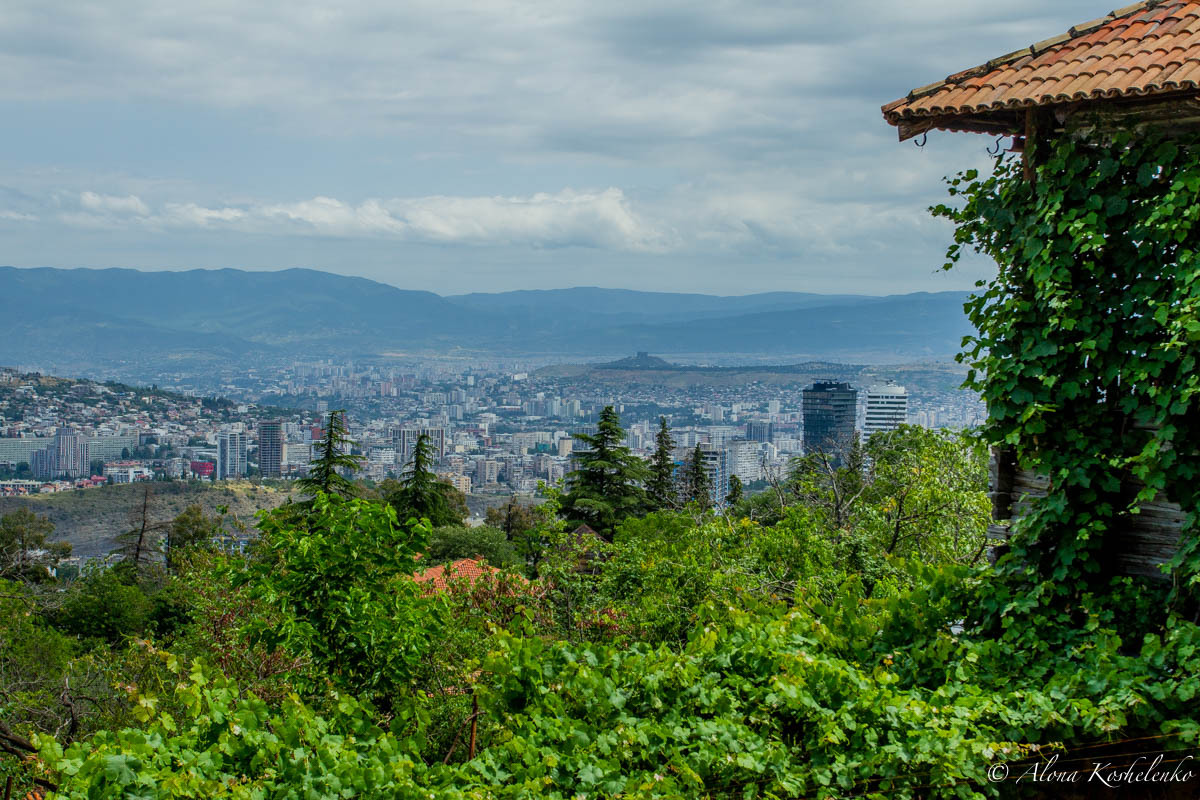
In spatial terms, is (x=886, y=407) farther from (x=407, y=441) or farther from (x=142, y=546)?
(x=142, y=546)

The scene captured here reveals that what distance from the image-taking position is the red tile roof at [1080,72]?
5.72 m

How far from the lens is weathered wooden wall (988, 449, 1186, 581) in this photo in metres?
5.93

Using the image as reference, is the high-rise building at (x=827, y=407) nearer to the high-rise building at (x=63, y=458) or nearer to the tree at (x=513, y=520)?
the tree at (x=513, y=520)

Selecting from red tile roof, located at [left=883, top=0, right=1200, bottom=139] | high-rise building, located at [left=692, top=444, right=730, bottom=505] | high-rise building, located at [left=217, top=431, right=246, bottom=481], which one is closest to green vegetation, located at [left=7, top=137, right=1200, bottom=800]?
red tile roof, located at [left=883, top=0, right=1200, bottom=139]

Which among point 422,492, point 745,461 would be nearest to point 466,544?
point 422,492

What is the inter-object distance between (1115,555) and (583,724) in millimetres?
3770

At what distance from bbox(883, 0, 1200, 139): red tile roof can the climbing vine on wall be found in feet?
1.03

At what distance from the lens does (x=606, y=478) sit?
3631 centimetres

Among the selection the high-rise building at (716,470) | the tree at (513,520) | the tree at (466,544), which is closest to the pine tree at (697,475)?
the high-rise building at (716,470)

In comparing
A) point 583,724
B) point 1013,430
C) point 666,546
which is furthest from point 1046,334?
point 666,546

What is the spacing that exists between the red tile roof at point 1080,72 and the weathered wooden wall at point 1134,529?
89.0 inches

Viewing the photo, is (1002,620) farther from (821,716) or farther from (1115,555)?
(821,716)

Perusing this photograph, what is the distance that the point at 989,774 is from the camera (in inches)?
183

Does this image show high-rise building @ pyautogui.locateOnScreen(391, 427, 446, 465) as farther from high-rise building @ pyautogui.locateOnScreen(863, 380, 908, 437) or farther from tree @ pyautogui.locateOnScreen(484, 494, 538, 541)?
tree @ pyautogui.locateOnScreen(484, 494, 538, 541)
